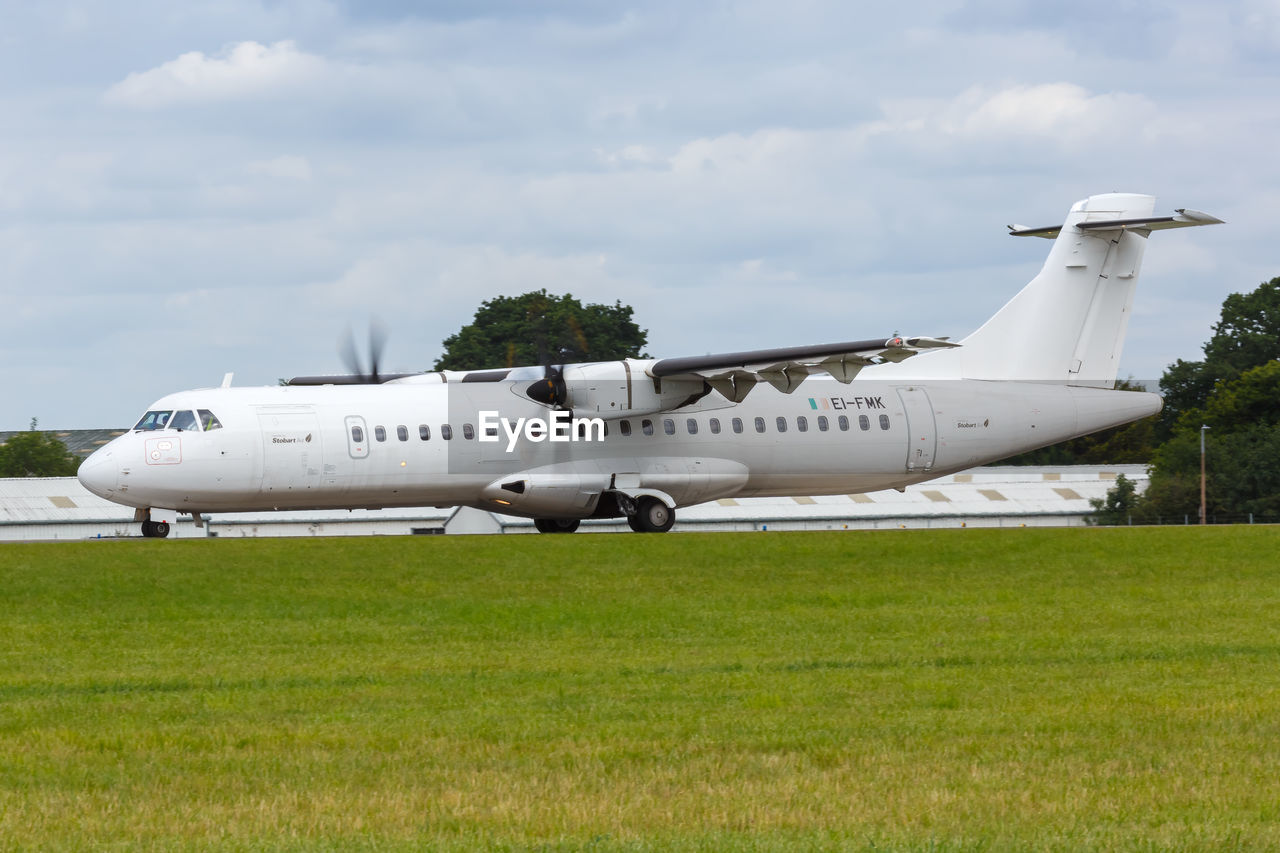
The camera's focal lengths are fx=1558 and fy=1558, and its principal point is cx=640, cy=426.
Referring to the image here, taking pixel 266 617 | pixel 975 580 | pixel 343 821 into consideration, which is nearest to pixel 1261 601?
pixel 975 580

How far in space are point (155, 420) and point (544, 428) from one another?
7.05 meters

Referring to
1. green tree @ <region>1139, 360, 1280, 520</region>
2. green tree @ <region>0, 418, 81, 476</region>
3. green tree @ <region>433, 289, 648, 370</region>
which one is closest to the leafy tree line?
green tree @ <region>1139, 360, 1280, 520</region>

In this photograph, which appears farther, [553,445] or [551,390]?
[553,445]

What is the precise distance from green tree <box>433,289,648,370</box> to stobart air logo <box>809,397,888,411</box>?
33993mm

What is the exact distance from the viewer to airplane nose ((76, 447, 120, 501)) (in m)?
26.4

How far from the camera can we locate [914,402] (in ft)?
107

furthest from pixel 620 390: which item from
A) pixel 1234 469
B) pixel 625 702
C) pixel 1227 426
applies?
pixel 1227 426

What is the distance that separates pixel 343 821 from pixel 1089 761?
15.5 ft

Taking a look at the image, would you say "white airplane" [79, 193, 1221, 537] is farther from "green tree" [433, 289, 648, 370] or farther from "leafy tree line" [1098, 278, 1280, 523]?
"green tree" [433, 289, 648, 370]

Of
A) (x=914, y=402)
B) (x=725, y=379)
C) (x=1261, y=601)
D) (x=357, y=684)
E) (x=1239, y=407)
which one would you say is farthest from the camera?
(x=1239, y=407)

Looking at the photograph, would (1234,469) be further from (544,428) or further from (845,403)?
(544,428)

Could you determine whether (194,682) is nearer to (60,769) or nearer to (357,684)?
(357,684)

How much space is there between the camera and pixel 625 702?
12305mm

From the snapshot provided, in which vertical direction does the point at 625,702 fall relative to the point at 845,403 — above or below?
below
